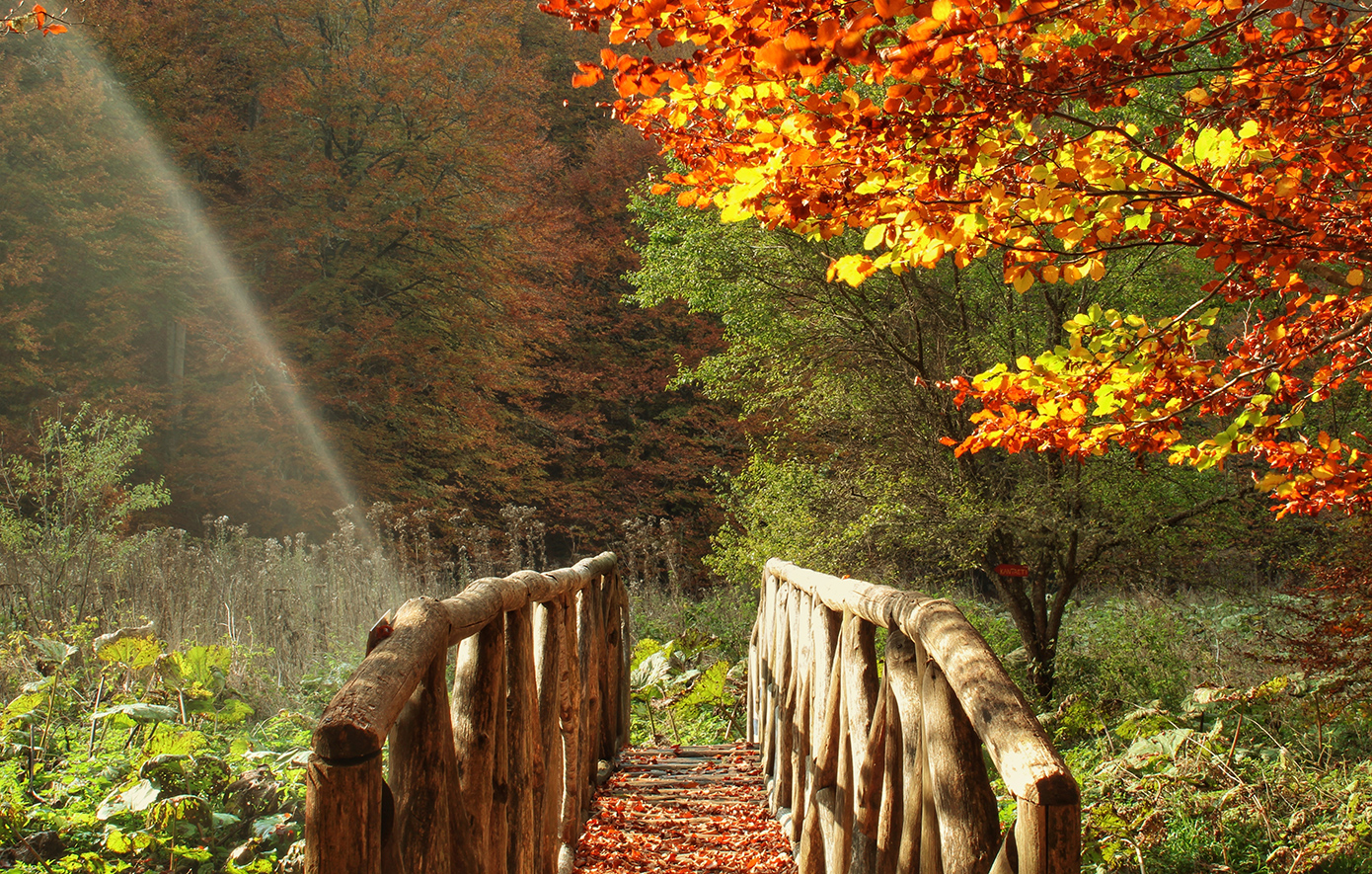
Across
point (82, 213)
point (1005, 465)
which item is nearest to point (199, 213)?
point (82, 213)

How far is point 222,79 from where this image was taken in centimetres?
1466

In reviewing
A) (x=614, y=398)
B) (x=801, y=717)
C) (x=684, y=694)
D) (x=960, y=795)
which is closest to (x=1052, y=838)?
(x=960, y=795)

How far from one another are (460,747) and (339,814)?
2.76ft

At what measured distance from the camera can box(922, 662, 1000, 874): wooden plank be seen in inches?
55.8

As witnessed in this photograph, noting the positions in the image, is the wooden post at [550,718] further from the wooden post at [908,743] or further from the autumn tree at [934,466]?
the autumn tree at [934,466]

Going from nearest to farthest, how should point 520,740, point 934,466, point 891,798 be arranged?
point 891,798, point 520,740, point 934,466

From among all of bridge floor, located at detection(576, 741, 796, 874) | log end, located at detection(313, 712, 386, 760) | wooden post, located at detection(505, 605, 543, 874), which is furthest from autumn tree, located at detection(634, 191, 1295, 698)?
log end, located at detection(313, 712, 386, 760)

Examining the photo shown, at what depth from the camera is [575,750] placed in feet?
12.5

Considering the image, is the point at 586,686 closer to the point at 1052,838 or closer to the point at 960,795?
the point at 960,795

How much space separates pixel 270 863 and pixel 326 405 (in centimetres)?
1194

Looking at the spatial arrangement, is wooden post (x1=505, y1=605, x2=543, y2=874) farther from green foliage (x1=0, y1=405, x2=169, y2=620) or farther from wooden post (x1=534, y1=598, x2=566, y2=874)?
green foliage (x1=0, y1=405, x2=169, y2=620)

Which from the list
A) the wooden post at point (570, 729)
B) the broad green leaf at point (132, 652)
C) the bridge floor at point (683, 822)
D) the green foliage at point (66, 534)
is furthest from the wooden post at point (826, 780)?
the green foliage at point (66, 534)

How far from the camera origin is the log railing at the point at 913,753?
44.4 inches

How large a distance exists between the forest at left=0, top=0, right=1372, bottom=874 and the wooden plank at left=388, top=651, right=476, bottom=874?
1.28 m
